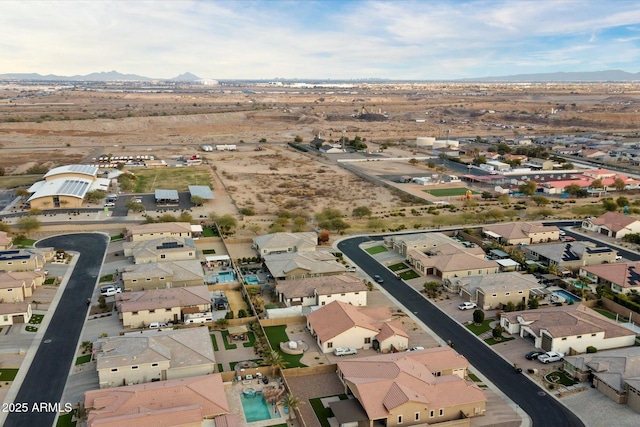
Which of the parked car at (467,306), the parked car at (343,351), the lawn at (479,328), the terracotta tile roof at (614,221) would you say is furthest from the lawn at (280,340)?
the terracotta tile roof at (614,221)

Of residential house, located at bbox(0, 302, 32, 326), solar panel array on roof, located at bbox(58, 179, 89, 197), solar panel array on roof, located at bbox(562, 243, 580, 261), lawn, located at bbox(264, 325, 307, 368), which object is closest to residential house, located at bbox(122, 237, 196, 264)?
residential house, located at bbox(0, 302, 32, 326)

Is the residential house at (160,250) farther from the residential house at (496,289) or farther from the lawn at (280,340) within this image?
the residential house at (496,289)

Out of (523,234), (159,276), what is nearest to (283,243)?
(159,276)

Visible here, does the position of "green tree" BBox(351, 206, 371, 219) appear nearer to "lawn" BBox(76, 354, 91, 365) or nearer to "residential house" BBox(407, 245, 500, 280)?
"residential house" BBox(407, 245, 500, 280)

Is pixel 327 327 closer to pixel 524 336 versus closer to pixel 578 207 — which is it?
pixel 524 336

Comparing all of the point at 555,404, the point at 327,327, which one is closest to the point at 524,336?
the point at 555,404

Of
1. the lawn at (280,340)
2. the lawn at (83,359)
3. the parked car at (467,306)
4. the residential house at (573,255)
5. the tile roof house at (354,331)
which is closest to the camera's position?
the lawn at (83,359)

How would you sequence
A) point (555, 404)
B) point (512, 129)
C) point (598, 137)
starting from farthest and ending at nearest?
point (512, 129)
point (598, 137)
point (555, 404)
